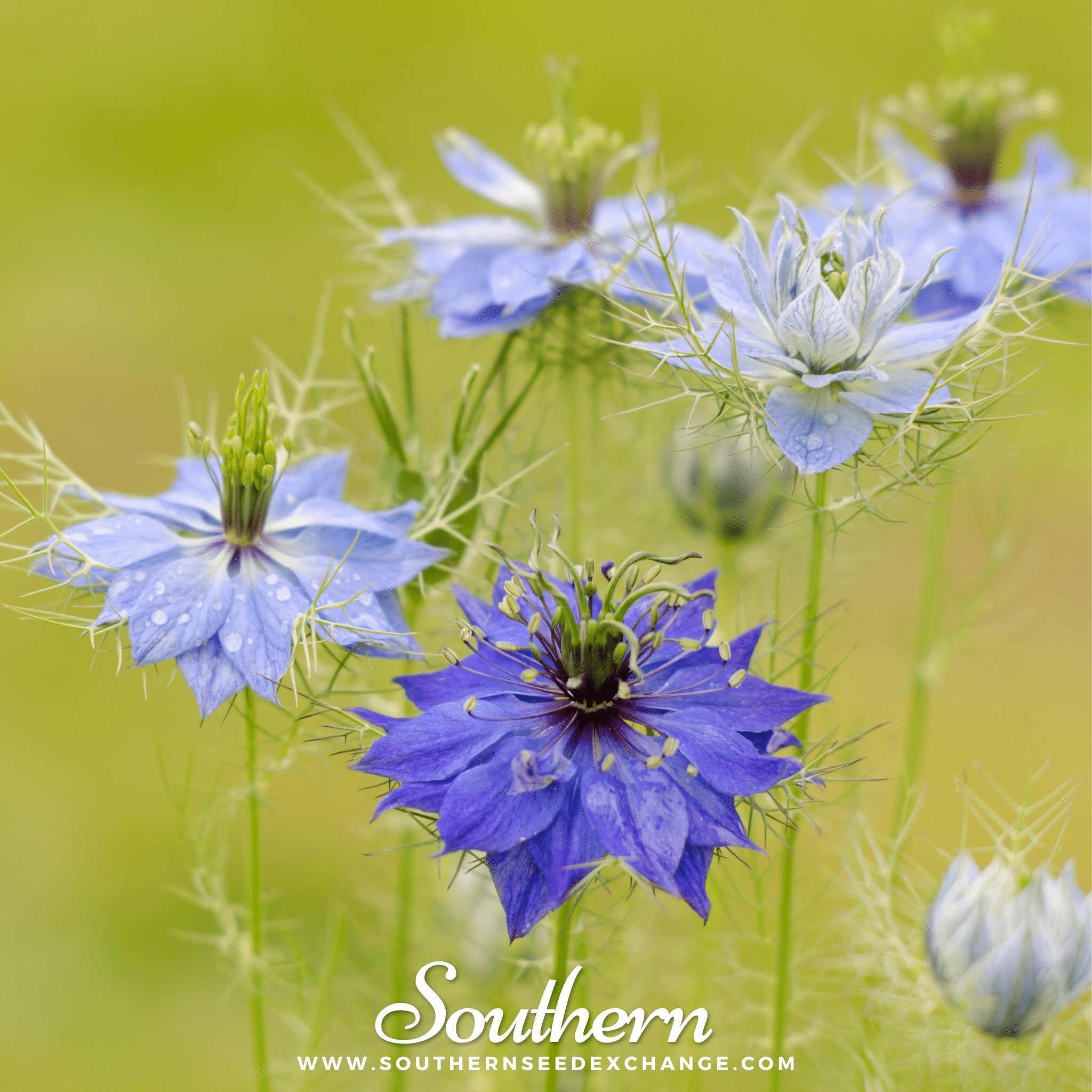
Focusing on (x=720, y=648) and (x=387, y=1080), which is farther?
(x=387, y=1080)

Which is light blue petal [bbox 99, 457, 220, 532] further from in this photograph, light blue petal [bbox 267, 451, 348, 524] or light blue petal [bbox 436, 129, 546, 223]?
light blue petal [bbox 436, 129, 546, 223]

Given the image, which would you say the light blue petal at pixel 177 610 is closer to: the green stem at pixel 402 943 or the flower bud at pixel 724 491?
the green stem at pixel 402 943

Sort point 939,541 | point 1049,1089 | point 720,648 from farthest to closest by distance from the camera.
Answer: point 939,541 < point 1049,1089 < point 720,648

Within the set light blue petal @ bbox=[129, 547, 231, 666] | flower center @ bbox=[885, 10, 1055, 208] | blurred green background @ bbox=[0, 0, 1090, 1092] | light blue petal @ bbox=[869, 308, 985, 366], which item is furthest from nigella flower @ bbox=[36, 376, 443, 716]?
blurred green background @ bbox=[0, 0, 1090, 1092]

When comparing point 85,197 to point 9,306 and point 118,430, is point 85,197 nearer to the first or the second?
point 9,306

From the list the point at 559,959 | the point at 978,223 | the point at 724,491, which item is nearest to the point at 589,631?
the point at 559,959

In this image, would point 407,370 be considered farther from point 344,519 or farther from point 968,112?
point 968,112

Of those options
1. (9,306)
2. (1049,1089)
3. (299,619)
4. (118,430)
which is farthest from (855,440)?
(9,306)
